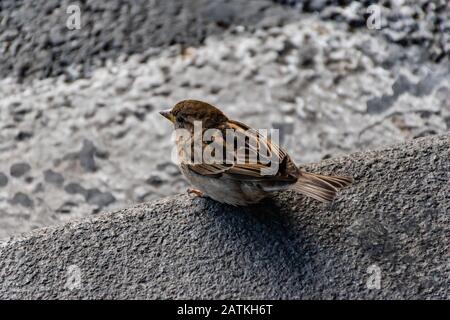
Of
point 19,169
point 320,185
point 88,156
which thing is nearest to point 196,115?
point 320,185

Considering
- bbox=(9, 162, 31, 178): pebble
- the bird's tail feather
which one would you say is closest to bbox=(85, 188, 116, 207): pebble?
bbox=(9, 162, 31, 178): pebble

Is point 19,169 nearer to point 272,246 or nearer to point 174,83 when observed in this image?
point 174,83

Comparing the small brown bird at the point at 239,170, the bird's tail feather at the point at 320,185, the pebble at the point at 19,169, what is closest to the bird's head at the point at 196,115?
the small brown bird at the point at 239,170

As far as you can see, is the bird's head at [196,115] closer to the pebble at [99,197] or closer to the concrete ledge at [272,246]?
the concrete ledge at [272,246]

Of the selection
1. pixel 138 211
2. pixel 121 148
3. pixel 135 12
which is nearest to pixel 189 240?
pixel 138 211

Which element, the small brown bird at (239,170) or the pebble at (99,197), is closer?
the small brown bird at (239,170)
